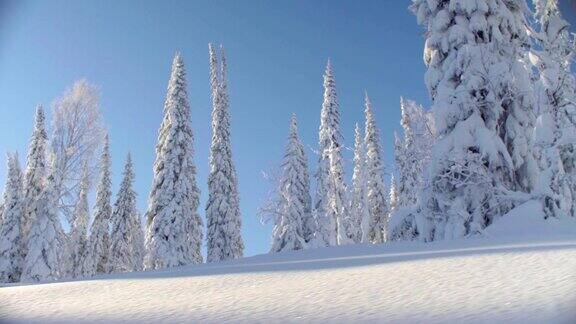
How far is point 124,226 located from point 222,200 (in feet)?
32.1

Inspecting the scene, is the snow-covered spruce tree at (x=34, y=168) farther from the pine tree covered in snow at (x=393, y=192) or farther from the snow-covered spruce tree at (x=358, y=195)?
the pine tree covered in snow at (x=393, y=192)

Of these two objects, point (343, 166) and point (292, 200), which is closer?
point (292, 200)

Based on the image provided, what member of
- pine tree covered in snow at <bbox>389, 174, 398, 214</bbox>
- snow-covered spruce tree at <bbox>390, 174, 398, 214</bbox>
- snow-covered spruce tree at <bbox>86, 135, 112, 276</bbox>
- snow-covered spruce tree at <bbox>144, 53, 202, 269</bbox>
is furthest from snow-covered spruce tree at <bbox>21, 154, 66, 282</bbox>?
pine tree covered in snow at <bbox>389, 174, 398, 214</bbox>

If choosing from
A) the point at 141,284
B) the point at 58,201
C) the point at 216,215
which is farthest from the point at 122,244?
the point at 141,284

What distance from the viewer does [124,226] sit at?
39188 millimetres

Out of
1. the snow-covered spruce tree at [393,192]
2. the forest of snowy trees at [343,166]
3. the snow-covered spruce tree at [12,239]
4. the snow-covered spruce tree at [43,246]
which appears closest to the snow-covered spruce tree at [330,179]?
the forest of snowy trees at [343,166]

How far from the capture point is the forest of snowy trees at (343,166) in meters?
11.6

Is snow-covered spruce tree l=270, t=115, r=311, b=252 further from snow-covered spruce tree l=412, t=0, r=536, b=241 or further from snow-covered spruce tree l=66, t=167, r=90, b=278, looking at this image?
snow-covered spruce tree l=412, t=0, r=536, b=241

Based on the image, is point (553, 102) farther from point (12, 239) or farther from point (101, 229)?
point (101, 229)

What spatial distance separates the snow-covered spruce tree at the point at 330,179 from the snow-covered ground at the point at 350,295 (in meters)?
30.9

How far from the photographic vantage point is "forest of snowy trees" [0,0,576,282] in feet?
38.0

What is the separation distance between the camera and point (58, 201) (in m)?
19.4

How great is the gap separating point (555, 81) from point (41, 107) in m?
29.5

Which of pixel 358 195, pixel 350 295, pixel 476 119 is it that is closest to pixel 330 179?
pixel 358 195
